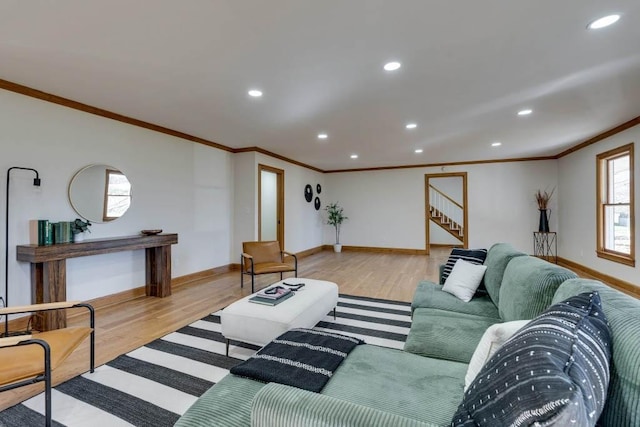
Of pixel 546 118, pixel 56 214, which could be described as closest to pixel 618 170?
pixel 546 118

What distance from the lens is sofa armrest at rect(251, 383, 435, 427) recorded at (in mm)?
821

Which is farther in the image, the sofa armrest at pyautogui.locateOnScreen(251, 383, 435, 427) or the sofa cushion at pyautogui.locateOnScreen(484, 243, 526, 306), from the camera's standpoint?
the sofa cushion at pyautogui.locateOnScreen(484, 243, 526, 306)

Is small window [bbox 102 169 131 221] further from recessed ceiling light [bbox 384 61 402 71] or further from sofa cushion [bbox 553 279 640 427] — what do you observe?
sofa cushion [bbox 553 279 640 427]

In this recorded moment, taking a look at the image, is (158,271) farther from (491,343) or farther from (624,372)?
(624,372)

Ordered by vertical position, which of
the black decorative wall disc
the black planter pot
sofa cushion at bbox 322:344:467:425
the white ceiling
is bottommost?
sofa cushion at bbox 322:344:467:425

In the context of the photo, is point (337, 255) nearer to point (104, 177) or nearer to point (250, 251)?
point (250, 251)

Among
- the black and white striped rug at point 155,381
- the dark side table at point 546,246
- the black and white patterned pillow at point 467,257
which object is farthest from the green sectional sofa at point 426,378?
the dark side table at point 546,246

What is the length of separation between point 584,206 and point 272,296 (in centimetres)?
623

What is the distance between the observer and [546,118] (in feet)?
13.0

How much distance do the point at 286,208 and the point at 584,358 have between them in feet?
20.4

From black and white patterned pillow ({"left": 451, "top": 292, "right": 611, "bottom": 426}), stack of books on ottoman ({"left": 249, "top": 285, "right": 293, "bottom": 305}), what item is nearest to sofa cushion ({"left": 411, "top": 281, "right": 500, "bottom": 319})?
stack of books on ottoman ({"left": 249, "top": 285, "right": 293, "bottom": 305})

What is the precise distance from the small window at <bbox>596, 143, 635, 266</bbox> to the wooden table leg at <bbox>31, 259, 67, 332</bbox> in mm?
7107

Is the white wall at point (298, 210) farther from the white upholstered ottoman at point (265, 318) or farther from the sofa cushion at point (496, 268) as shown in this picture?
the sofa cushion at point (496, 268)

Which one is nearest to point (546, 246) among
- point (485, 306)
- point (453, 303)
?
point (485, 306)
